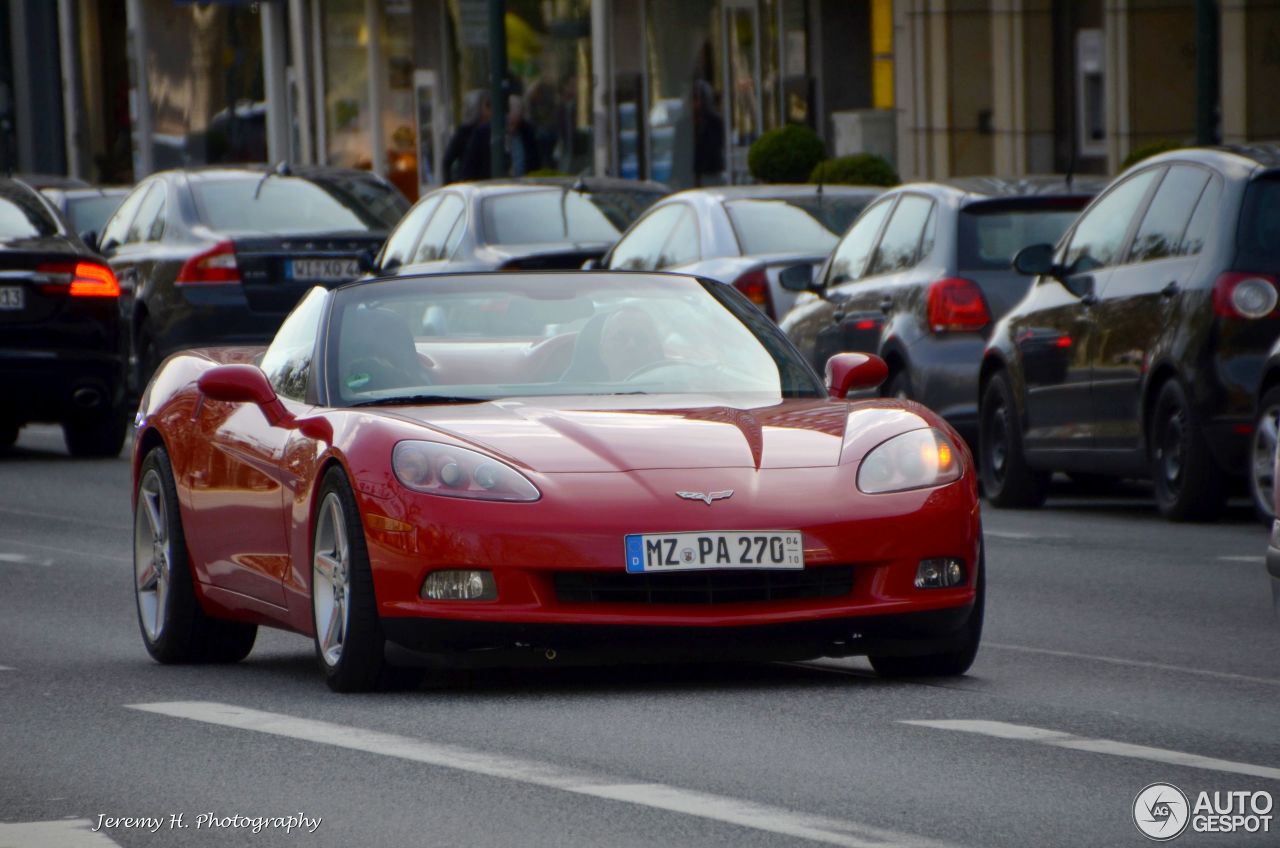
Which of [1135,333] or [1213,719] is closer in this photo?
[1213,719]

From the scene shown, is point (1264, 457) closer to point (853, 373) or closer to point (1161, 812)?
point (853, 373)

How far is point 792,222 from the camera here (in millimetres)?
16922

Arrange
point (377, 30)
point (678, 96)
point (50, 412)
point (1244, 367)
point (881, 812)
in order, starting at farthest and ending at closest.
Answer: point (377, 30) → point (678, 96) → point (50, 412) → point (1244, 367) → point (881, 812)

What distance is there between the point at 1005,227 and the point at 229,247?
6.40 m

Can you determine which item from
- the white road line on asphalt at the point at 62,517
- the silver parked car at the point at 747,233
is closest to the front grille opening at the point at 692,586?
the white road line on asphalt at the point at 62,517

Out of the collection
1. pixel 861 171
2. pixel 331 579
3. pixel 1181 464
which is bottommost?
pixel 1181 464

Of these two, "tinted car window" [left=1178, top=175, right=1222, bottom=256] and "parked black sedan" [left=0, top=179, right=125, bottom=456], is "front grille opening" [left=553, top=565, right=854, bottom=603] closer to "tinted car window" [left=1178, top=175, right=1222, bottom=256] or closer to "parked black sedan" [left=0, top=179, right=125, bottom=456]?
"tinted car window" [left=1178, top=175, right=1222, bottom=256]

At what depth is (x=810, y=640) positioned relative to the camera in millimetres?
7676

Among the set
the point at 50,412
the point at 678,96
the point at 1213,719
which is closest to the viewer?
the point at 1213,719

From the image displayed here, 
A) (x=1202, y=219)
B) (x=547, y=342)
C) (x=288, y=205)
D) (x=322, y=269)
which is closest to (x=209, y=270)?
(x=322, y=269)

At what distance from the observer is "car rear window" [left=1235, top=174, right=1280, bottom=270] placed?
1220 cm

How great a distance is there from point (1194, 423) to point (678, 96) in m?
25.5

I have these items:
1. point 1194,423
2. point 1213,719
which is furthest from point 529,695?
point 1194,423

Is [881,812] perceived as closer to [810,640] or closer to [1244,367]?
[810,640]
